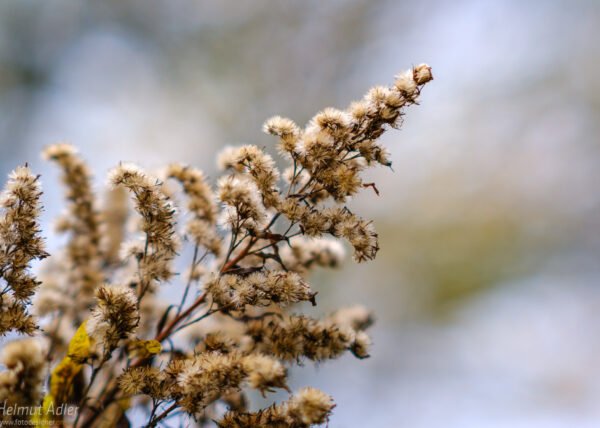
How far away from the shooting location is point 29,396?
0.36 meters

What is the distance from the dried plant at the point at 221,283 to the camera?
417 mm

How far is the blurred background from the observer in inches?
86.5

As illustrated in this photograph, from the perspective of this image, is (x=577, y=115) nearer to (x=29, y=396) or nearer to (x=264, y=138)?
(x=264, y=138)

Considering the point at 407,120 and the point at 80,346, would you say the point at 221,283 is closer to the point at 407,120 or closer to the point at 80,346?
the point at 80,346

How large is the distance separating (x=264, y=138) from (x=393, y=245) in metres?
0.75

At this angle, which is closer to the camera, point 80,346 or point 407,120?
point 80,346

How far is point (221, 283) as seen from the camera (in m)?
0.48

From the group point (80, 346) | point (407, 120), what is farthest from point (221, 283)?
point (407, 120)

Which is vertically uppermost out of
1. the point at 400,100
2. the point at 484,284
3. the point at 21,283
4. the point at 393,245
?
the point at 393,245

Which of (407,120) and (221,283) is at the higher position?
(407,120)

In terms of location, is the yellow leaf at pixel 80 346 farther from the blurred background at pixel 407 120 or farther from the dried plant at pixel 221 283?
the blurred background at pixel 407 120

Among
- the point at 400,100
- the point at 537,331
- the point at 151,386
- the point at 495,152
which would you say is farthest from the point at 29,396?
the point at 495,152

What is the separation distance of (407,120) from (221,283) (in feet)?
7.36

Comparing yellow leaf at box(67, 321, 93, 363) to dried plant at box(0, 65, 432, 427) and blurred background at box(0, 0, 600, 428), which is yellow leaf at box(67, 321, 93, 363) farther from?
blurred background at box(0, 0, 600, 428)
